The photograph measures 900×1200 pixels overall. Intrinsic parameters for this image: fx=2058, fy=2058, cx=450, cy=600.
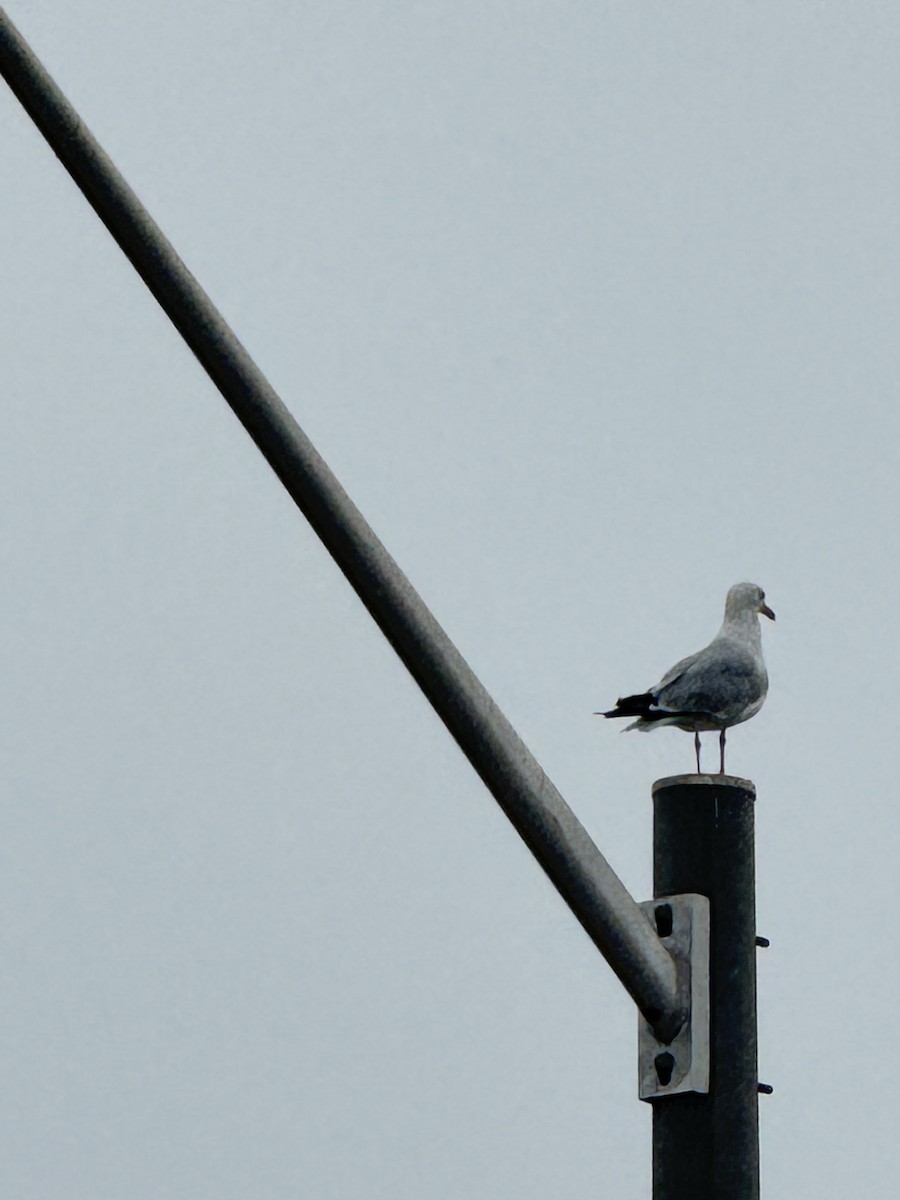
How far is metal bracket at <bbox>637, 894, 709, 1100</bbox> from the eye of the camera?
386 centimetres

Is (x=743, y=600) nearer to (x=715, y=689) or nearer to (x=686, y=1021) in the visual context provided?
(x=715, y=689)

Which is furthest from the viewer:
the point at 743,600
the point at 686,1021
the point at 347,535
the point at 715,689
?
the point at 743,600

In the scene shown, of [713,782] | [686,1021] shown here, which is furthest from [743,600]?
[686,1021]

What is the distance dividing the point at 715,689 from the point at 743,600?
2.21 feet

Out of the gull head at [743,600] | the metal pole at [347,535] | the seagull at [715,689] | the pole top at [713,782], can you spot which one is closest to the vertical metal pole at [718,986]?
the pole top at [713,782]

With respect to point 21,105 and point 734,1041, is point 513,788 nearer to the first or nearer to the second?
point 734,1041

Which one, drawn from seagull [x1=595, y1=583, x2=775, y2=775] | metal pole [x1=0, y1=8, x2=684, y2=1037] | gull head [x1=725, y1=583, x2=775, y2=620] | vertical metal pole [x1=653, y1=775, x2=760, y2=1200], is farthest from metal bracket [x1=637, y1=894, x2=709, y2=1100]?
gull head [x1=725, y1=583, x2=775, y2=620]

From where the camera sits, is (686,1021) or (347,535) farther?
(686,1021)

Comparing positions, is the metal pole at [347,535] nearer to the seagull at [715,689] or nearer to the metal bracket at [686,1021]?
the metal bracket at [686,1021]

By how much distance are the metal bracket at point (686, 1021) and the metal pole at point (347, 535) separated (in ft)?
0.53

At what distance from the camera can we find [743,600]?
22.9 feet

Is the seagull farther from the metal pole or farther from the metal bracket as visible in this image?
the metal pole

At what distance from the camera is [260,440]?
3.68 metres

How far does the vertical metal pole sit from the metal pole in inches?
9.1
